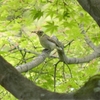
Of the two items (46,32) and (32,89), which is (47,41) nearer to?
(46,32)

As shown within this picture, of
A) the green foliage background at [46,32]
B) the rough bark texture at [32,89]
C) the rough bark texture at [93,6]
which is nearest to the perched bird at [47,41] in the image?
the green foliage background at [46,32]

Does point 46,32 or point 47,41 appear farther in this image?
point 47,41

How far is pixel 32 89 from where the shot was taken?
39.3 inches

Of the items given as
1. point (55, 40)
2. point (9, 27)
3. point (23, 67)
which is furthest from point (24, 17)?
point (23, 67)

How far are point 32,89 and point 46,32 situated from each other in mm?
1163

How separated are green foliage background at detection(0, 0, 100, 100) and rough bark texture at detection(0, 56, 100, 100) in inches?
40.9

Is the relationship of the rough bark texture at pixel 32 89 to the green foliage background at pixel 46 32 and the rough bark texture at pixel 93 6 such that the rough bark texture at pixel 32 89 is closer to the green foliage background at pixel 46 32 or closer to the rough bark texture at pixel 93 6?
the rough bark texture at pixel 93 6

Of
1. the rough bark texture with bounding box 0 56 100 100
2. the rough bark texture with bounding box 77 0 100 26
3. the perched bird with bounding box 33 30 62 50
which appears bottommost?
the perched bird with bounding box 33 30 62 50

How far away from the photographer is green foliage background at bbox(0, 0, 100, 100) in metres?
2.16

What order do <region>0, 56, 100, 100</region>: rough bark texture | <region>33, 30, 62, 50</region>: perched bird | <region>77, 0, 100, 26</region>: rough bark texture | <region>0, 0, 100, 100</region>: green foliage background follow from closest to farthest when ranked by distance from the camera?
<region>0, 56, 100, 100</region>: rough bark texture < <region>77, 0, 100, 26</region>: rough bark texture < <region>0, 0, 100, 100</region>: green foliage background < <region>33, 30, 62, 50</region>: perched bird

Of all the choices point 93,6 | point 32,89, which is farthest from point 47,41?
point 32,89

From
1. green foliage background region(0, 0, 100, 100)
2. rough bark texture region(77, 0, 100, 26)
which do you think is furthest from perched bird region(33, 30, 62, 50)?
rough bark texture region(77, 0, 100, 26)

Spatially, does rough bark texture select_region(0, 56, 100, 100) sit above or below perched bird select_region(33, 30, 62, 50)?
above

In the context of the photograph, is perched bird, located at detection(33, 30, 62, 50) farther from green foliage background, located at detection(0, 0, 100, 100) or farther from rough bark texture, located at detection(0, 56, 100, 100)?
rough bark texture, located at detection(0, 56, 100, 100)
